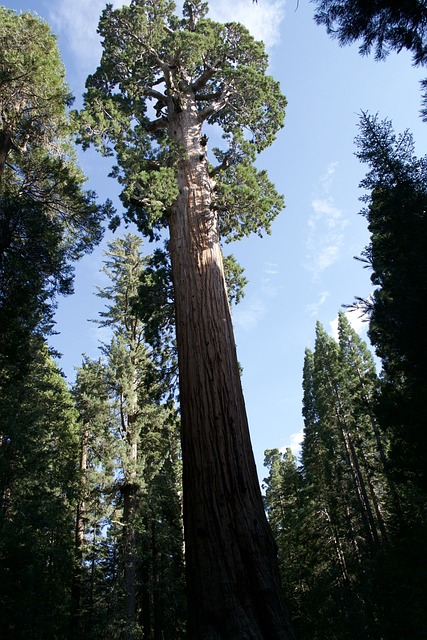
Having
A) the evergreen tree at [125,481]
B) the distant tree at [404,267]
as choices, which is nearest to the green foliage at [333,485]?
the evergreen tree at [125,481]

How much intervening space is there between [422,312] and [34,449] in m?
13.4

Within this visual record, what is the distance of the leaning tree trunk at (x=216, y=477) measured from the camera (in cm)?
304

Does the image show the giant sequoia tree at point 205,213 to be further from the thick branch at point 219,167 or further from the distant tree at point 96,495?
the distant tree at point 96,495

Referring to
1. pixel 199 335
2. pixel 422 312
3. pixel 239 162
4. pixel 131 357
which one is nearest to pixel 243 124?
pixel 239 162

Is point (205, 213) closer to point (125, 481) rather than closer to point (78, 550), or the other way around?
point (125, 481)

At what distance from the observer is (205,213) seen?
19.2ft

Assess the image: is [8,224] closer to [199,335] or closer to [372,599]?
[199,335]

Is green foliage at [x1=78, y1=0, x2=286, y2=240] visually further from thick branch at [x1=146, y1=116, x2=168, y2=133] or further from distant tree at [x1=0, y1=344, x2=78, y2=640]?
distant tree at [x1=0, y1=344, x2=78, y2=640]

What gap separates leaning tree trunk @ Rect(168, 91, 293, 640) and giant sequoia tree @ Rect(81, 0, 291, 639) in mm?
10

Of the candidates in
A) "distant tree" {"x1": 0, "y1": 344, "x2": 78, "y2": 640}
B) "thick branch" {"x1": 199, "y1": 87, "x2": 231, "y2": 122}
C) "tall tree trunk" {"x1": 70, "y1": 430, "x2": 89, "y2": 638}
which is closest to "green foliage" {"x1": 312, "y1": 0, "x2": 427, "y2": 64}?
"thick branch" {"x1": 199, "y1": 87, "x2": 231, "y2": 122}

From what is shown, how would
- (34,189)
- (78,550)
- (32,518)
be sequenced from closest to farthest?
(34,189)
(32,518)
(78,550)

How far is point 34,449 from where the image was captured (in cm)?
1478

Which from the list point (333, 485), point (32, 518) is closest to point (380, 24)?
point (32, 518)

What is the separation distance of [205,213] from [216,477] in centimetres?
369
